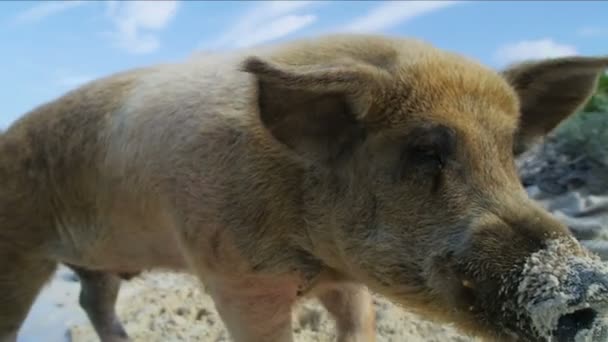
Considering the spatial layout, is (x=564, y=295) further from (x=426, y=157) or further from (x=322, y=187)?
(x=322, y=187)

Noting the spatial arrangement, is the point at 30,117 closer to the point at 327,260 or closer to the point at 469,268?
the point at 327,260

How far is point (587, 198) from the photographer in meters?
8.41

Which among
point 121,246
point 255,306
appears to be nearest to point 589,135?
point 121,246

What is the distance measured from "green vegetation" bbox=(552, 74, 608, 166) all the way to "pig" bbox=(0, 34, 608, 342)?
604 cm

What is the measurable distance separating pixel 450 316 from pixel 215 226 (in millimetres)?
1012

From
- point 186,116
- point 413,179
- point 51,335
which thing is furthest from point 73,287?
point 413,179

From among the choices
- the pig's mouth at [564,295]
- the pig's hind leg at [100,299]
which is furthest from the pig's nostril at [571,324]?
the pig's hind leg at [100,299]

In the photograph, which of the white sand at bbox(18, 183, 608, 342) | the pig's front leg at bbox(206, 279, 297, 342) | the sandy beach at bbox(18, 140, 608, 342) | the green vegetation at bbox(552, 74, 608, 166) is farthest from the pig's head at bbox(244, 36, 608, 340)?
the green vegetation at bbox(552, 74, 608, 166)

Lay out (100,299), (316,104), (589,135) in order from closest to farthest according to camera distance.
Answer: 1. (316,104)
2. (100,299)
3. (589,135)

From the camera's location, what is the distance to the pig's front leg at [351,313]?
432 centimetres

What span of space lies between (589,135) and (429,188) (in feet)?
25.1

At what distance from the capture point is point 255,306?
11.4ft

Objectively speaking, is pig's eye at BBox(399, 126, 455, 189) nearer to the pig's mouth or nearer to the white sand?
the pig's mouth

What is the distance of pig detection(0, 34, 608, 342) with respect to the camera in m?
2.65
